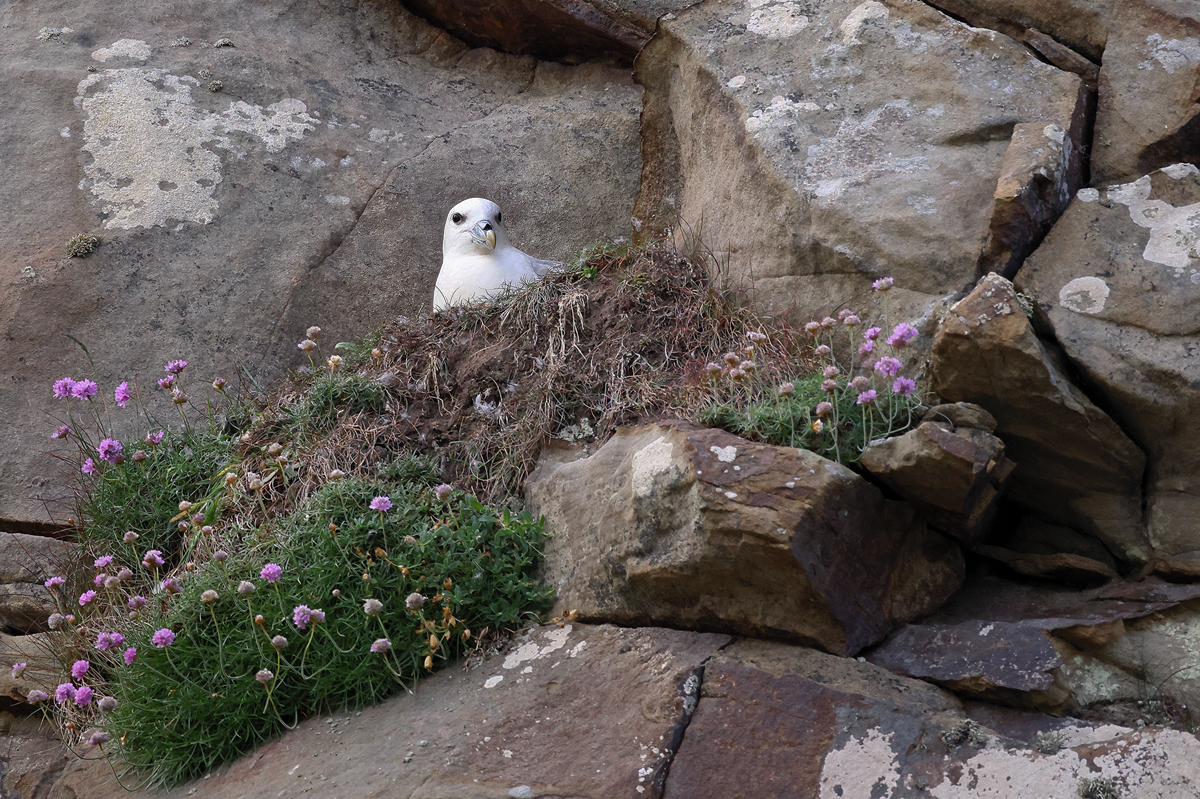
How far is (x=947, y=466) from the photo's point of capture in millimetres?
2721

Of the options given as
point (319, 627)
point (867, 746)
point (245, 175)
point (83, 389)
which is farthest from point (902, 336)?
point (245, 175)

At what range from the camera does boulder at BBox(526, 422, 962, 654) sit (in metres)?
2.74

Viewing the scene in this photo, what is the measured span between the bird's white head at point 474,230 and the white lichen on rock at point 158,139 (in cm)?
125

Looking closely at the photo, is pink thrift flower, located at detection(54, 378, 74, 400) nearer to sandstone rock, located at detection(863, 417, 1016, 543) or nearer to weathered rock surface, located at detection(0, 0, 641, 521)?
weathered rock surface, located at detection(0, 0, 641, 521)

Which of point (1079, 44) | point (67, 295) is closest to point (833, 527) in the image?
point (1079, 44)

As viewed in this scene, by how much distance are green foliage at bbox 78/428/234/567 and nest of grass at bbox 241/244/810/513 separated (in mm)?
209

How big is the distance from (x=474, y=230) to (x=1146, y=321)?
2.89m

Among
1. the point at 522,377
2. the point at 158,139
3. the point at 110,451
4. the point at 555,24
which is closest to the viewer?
the point at 110,451

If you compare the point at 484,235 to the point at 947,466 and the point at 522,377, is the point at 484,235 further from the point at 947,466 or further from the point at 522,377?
the point at 947,466

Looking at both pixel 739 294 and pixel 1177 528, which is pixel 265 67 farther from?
pixel 1177 528

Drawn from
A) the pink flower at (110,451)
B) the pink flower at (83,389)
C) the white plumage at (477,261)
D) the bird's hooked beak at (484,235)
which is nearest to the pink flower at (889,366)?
the white plumage at (477,261)

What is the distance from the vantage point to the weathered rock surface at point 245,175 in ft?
15.5

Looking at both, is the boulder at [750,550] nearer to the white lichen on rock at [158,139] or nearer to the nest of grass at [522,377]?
the nest of grass at [522,377]

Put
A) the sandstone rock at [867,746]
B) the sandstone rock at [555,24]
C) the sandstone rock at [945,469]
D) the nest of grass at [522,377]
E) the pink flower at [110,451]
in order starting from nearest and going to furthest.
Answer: the sandstone rock at [867,746] → the sandstone rock at [945,469] → the nest of grass at [522,377] → the pink flower at [110,451] → the sandstone rock at [555,24]
